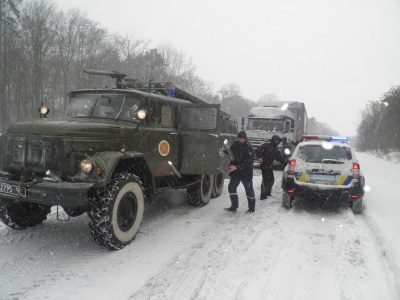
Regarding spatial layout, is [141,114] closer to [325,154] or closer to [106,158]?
[106,158]

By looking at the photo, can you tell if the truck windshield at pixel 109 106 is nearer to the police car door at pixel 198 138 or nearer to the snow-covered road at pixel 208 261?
the police car door at pixel 198 138

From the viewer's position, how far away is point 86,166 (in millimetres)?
4191

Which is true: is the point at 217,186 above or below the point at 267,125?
below

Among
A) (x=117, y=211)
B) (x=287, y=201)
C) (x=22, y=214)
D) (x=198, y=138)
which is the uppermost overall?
(x=198, y=138)

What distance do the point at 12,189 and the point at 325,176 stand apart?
18.5 feet

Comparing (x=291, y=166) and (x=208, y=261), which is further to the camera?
(x=291, y=166)

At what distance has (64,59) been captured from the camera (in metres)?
34.8

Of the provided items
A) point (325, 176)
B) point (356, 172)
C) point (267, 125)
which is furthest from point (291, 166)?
point (267, 125)

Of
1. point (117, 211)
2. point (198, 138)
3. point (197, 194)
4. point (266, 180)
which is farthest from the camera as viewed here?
point (266, 180)

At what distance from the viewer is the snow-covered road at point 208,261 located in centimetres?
345

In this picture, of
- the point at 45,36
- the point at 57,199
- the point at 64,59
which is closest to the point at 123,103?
the point at 57,199

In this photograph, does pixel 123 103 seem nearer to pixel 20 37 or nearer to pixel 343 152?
pixel 343 152

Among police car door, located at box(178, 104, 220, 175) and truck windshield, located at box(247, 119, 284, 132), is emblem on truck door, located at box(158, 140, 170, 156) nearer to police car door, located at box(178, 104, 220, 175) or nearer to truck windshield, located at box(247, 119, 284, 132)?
police car door, located at box(178, 104, 220, 175)

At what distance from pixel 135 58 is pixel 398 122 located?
31398mm
